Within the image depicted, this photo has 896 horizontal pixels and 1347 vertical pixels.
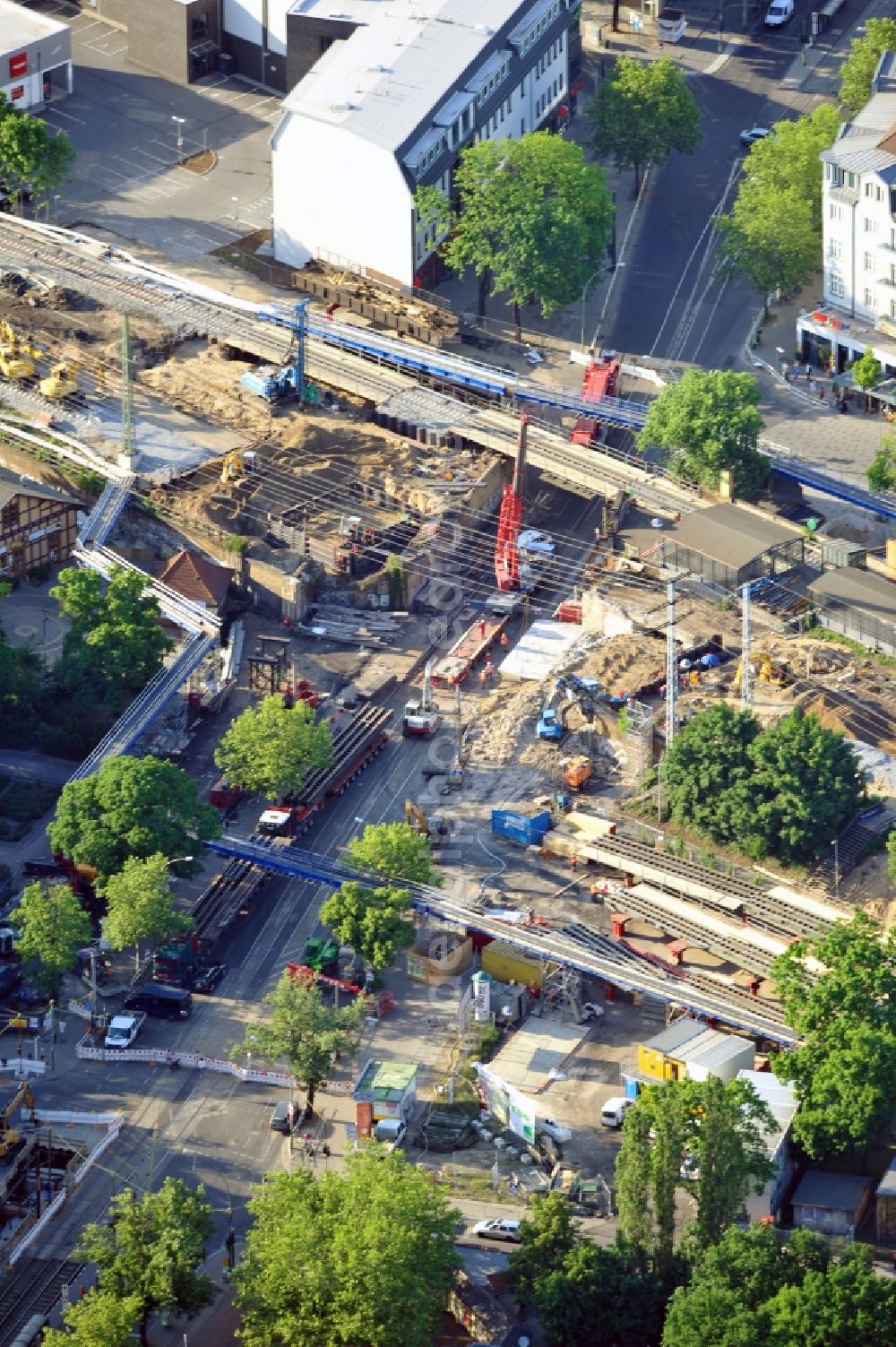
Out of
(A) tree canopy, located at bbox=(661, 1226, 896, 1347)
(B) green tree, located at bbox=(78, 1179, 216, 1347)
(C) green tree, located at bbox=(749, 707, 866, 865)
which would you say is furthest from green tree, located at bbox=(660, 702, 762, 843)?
(B) green tree, located at bbox=(78, 1179, 216, 1347)

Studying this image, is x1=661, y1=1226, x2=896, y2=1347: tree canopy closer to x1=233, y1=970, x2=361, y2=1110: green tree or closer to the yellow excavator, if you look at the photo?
x1=233, y1=970, x2=361, y2=1110: green tree

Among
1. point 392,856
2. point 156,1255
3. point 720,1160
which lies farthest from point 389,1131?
point 392,856

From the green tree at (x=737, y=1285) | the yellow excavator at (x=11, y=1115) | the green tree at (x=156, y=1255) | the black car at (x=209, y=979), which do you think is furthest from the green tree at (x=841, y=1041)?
the yellow excavator at (x=11, y=1115)

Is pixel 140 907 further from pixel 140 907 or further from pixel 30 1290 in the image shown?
pixel 30 1290

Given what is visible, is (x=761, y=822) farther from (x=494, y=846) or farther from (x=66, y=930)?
(x=66, y=930)

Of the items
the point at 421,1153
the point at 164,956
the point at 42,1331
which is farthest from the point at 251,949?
the point at 42,1331
